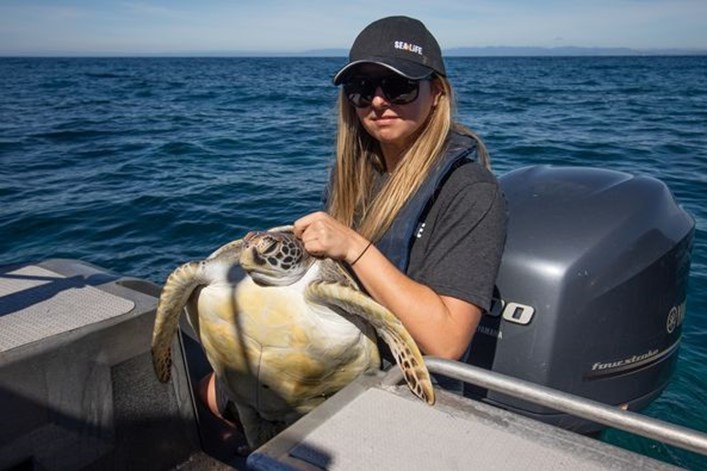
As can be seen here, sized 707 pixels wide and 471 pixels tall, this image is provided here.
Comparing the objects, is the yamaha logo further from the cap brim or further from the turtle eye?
the turtle eye

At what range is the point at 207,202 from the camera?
8.21 metres

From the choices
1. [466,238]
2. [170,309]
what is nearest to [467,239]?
[466,238]

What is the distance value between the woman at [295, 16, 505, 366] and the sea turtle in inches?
10.0

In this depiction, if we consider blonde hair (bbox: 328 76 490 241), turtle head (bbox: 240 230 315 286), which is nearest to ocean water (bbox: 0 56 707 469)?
blonde hair (bbox: 328 76 490 241)

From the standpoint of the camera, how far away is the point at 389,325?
1.73 m

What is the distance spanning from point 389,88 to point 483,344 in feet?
4.00

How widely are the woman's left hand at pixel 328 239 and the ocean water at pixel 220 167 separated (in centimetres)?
110

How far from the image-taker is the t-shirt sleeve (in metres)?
1.78

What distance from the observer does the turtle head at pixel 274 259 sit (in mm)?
2029

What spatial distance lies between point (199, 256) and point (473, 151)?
4874 millimetres

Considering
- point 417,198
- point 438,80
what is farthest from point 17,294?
point 438,80

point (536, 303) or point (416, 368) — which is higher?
point (416, 368)

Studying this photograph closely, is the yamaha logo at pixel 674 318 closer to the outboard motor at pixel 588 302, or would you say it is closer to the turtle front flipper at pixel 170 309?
the outboard motor at pixel 588 302

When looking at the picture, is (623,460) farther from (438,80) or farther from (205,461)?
(205,461)
